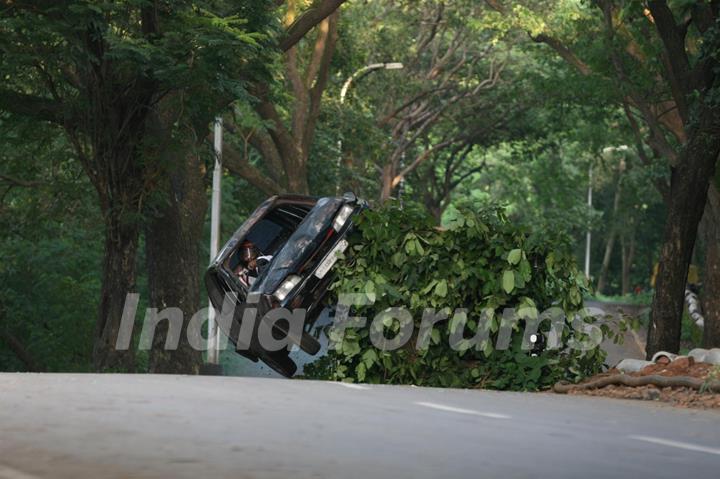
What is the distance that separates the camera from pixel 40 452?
7895mm

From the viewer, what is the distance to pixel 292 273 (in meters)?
16.3

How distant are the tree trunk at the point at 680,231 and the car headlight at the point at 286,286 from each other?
7.82 meters

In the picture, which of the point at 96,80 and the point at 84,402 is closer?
the point at 84,402

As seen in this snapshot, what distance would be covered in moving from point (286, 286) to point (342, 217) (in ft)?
3.22

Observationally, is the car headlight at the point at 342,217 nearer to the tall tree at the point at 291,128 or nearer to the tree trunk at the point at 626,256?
the tall tree at the point at 291,128

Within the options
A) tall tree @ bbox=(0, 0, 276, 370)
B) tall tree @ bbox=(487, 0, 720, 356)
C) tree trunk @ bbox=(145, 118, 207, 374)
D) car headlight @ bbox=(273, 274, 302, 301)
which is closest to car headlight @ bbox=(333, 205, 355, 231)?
car headlight @ bbox=(273, 274, 302, 301)

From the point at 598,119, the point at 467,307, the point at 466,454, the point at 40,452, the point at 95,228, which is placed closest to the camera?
the point at 40,452

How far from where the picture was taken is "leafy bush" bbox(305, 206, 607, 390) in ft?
46.8

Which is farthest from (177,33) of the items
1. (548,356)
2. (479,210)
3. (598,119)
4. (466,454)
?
(598,119)

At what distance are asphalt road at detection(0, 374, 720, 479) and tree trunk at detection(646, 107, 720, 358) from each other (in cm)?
976

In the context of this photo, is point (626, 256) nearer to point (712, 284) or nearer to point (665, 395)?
point (712, 284)

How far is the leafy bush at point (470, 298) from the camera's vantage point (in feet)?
46.8

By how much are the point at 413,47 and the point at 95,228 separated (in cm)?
1569

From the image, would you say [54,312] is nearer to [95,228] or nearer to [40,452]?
[95,228]
